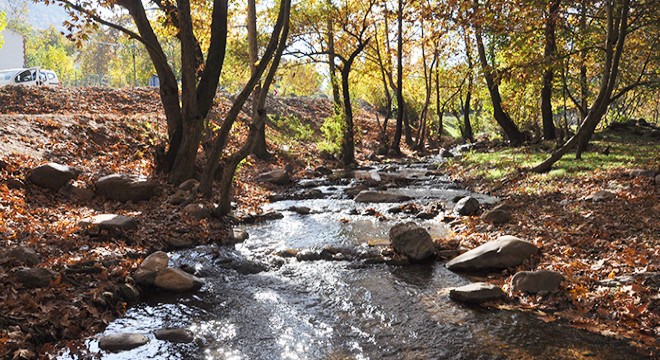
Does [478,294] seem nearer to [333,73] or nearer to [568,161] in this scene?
[568,161]

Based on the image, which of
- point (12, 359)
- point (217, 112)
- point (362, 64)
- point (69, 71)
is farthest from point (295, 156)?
point (69, 71)

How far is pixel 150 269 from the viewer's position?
6391 mm

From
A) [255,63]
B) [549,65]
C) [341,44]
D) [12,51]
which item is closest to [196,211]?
[255,63]

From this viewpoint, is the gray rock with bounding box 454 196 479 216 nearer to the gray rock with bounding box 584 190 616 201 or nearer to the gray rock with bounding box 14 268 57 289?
the gray rock with bounding box 584 190 616 201

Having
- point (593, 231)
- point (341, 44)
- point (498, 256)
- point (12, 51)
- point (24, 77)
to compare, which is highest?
point (12, 51)

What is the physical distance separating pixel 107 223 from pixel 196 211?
2.11 m

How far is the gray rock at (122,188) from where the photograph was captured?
9.99 meters

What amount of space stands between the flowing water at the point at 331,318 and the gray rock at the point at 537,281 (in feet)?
2.03

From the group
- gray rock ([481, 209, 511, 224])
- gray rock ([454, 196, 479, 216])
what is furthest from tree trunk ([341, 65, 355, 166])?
gray rock ([481, 209, 511, 224])

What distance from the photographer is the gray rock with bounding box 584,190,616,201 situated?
933 cm

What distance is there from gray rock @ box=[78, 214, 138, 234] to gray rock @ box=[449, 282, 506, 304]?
558cm

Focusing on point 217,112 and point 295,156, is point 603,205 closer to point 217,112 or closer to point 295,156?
point 295,156

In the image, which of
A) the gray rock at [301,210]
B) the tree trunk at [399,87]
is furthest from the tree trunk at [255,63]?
the tree trunk at [399,87]

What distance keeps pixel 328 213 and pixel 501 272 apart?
547cm
